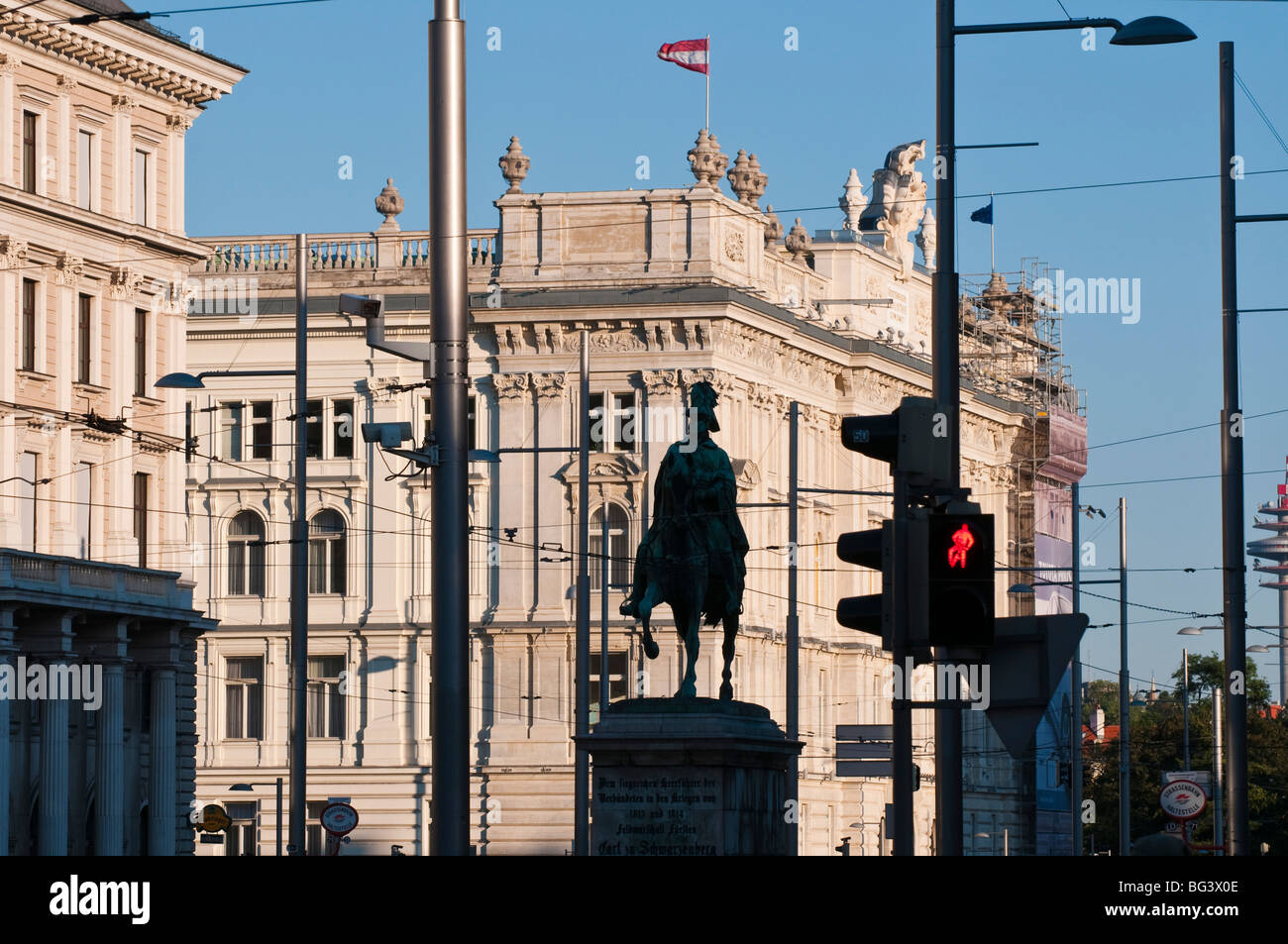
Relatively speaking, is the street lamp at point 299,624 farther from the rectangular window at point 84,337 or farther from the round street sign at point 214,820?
the rectangular window at point 84,337

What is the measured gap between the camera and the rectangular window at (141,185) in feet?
222

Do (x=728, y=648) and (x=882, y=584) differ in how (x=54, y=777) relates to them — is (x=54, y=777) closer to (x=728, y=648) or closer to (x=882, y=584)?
(x=728, y=648)

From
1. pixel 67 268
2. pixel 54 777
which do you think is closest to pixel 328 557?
pixel 67 268

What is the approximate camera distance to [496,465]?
88312 millimetres

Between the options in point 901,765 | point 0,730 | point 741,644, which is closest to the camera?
point 901,765

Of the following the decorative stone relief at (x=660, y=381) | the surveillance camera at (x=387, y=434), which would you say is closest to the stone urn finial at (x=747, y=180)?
the decorative stone relief at (x=660, y=381)

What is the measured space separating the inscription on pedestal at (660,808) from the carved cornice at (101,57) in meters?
26.7

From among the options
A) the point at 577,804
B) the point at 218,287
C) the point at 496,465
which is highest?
the point at 218,287

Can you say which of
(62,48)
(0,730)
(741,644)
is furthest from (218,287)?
(0,730)

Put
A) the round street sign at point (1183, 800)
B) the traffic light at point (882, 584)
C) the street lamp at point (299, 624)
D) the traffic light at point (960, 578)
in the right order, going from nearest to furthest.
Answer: the traffic light at point (960, 578) → the traffic light at point (882, 584) → the round street sign at point (1183, 800) → the street lamp at point (299, 624)

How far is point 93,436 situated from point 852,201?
1810 inches

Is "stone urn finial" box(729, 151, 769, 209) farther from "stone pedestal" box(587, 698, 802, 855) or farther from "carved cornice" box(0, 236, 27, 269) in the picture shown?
"stone pedestal" box(587, 698, 802, 855)
